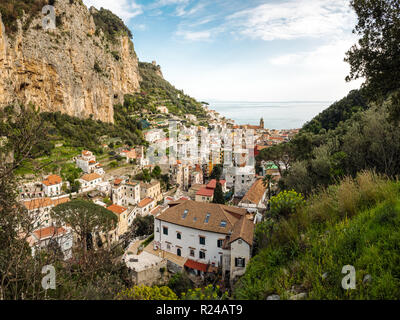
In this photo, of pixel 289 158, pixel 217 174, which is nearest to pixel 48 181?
pixel 217 174

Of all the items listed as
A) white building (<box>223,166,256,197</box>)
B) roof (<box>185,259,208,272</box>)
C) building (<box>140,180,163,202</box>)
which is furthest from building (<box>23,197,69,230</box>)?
white building (<box>223,166,256,197</box>)

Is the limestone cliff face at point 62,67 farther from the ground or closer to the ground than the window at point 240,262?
farther from the ground

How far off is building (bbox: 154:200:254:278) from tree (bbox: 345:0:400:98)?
759cm

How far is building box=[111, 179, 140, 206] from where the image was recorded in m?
29.3

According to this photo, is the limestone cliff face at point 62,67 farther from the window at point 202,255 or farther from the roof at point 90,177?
the window at point 202,255

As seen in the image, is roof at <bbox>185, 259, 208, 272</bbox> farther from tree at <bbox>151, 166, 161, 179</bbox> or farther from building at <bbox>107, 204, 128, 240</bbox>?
tree at <bbox>151, 166, 161, 179</bbox>

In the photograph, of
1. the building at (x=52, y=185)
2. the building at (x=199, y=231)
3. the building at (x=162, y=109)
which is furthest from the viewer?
the building at (x=162, y=109)

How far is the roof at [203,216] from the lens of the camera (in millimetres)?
12252

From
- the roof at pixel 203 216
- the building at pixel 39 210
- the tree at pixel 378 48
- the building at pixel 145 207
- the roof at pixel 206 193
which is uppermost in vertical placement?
the tree at pixel 378 48

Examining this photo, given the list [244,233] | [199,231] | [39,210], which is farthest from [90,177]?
[39,210]

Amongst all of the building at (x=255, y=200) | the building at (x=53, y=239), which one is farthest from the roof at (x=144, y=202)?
the building at (x=255, y=200)

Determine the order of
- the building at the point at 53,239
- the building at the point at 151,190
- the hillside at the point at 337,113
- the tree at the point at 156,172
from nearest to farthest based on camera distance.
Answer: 1. the building at the point at 53,239
2. the hillside at the point at 337,113
3. the building at the point at 151,190
4. the tree at the point at 156,172

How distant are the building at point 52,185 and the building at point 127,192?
6.03m
